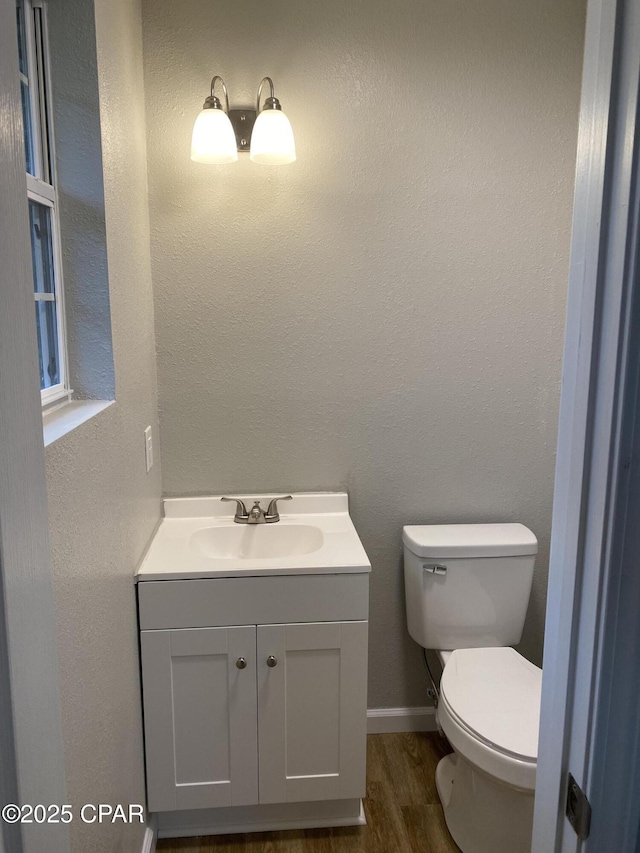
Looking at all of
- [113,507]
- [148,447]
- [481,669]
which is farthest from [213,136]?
[481,669]

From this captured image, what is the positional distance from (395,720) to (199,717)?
0.86 metres

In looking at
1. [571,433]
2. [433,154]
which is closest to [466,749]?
[571,433]

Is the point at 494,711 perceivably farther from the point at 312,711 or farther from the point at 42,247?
the point at 42,247

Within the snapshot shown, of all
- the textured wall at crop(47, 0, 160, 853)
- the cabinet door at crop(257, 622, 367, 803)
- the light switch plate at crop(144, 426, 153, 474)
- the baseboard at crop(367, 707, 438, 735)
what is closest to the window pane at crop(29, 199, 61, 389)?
the textured wall at crop(47, 0, 160, 853)

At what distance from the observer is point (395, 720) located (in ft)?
7.70

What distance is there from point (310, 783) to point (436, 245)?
167 cm

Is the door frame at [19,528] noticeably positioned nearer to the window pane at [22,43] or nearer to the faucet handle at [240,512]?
the window pane at [22,43]

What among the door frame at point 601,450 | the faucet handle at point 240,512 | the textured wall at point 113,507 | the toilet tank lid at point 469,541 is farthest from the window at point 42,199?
the toilet tank lid at point 469,541

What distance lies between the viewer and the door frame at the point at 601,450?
585mm

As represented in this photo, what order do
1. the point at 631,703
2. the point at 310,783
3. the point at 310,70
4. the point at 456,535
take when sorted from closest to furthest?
the point at 631,703 < the point at 310,783 < the point at 310,70 < the point at 456,535

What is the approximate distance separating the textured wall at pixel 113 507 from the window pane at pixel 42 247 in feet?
0.43

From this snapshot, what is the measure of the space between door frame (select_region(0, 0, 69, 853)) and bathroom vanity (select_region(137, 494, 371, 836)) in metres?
1.18

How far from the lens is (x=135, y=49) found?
1854 mm

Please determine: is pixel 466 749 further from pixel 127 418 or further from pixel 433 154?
pixel 433 154
